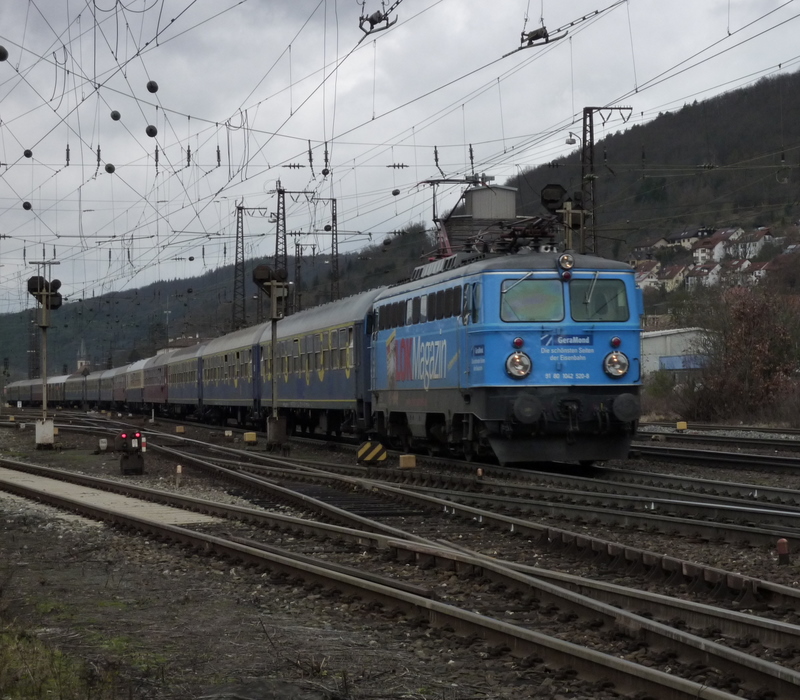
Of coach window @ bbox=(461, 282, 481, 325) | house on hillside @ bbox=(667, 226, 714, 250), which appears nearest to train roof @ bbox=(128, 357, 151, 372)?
coach window @ bbox=(461, 282, 481, 325)

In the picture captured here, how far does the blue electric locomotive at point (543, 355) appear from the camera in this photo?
18.0m

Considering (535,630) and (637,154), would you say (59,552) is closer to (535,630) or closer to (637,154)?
(535,630)

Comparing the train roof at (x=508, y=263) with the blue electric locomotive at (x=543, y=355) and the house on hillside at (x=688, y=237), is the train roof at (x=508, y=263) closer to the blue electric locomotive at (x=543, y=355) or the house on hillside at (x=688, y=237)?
the blue electric locomotive at (x=543, y=355)

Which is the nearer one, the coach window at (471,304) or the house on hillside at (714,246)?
the coach window at (471,304)

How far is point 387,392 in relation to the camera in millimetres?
23578

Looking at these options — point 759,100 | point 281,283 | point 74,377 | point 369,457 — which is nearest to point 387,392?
point 369,457

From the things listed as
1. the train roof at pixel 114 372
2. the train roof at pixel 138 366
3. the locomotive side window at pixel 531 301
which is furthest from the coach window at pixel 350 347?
the train roof at pixel 114 372

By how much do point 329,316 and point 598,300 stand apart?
1190 cm

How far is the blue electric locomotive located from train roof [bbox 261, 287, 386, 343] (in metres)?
6.64

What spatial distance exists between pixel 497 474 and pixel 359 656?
11703 mm

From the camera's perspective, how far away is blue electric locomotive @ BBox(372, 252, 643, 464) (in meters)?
18.0

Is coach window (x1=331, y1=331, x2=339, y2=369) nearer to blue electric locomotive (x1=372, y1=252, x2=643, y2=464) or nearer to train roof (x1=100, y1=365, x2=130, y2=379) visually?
blue electric locomotive (x1=372, y1=252, x2=643, y2=464)

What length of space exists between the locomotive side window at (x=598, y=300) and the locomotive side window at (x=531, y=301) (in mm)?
252

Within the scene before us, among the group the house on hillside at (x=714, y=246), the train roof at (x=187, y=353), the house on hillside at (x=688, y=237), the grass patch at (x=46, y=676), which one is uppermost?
the house on hillside at (x=688, y=237)
